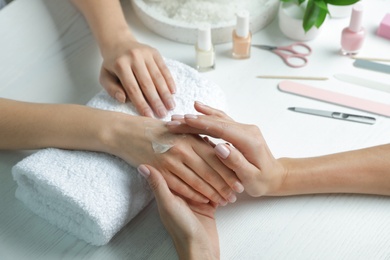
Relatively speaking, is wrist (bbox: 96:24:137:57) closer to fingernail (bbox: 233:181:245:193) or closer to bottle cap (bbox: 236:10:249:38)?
bottle cap (bbox: 236:10:249:38)

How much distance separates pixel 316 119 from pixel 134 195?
0.36 meters

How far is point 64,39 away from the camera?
108 centimetres

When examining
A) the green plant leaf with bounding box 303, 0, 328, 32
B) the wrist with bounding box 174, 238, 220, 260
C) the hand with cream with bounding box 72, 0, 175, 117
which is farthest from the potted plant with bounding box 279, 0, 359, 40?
the wrist with bounding box 174, 238, 220, 260

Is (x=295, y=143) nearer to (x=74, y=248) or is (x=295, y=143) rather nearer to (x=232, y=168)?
(x=232, y=168)

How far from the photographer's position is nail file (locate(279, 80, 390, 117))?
930 millimetres

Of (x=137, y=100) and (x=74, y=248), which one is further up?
(x=137, y=100)

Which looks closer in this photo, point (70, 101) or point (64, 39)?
point (70, 101)

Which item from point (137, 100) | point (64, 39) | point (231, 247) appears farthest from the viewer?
point (64, 39)

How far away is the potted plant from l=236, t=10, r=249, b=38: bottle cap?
109 mm

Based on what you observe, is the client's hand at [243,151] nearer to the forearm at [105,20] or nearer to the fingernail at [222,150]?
the fingernail at [222,150]

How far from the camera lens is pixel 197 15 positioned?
3.43 feet

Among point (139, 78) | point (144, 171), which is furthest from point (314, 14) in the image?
point (144, 171)

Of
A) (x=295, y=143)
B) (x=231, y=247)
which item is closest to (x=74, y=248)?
(x=231, y=247)

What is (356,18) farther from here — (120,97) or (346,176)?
(120,97)
